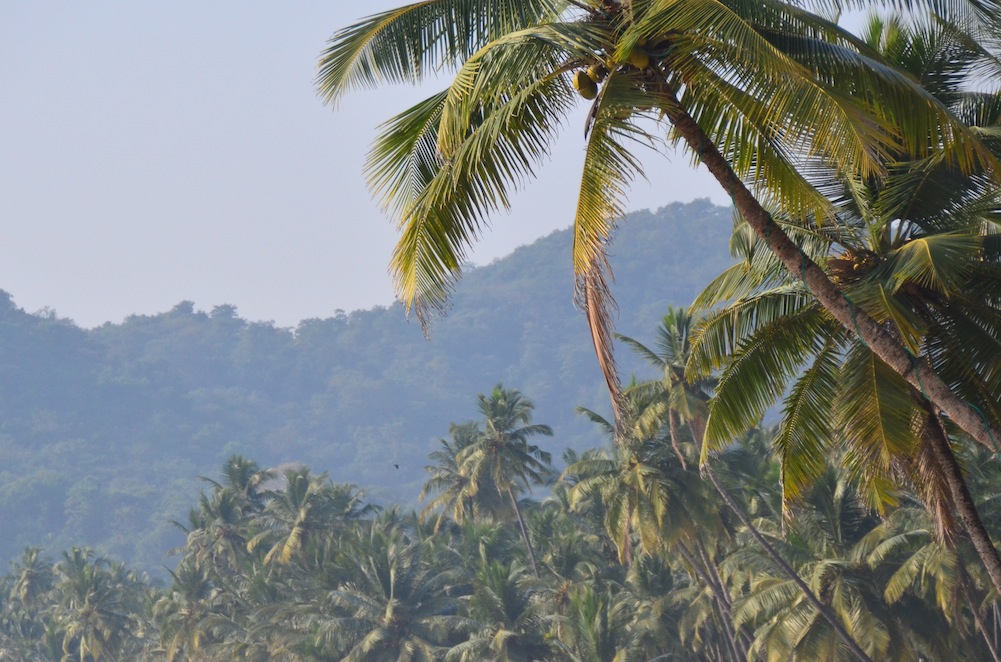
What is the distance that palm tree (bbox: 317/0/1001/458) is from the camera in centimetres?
905

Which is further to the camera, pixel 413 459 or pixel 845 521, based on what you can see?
pixel 413 459

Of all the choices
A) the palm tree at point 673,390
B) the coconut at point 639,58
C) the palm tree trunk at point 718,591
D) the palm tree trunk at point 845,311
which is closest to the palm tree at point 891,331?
the palm tree trunk at point 845,311

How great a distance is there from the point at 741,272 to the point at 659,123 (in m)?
5.02

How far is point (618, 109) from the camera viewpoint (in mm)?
9469

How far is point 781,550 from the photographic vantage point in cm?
3338

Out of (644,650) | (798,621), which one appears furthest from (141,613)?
(798,621)

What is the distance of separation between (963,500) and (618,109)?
5979 millimetres

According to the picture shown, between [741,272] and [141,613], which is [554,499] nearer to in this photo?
[141,613]

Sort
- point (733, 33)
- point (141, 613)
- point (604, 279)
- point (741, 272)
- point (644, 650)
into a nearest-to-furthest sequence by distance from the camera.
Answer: point (733, 33)
point (604, 279)
point (741, 272)
point (644, 650)
point (141, 613)

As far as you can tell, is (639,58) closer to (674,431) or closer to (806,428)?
(806,428)

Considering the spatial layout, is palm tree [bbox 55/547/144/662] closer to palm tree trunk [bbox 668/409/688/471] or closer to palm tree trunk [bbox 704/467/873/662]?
palm tree trunk [bbox 668/409/688/471]

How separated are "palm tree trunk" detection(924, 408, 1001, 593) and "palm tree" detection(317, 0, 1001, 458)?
1923 millimetres

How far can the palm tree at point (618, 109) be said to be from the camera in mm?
9047

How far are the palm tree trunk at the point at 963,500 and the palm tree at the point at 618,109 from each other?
1923 mm
